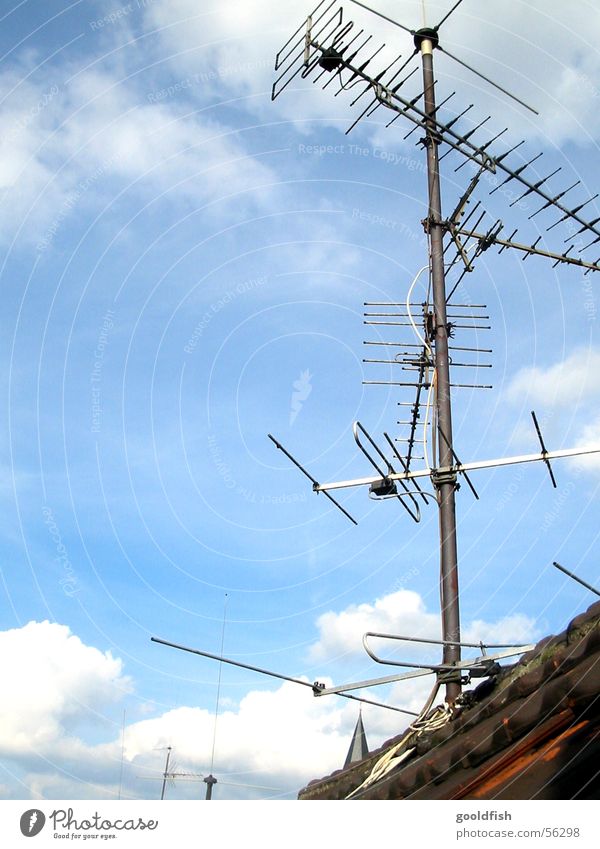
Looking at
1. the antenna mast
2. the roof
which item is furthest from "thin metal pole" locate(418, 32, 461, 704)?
the roof

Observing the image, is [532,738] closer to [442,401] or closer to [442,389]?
[442,401]

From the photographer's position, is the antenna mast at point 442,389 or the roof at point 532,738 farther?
the antenna mast at point 442,389

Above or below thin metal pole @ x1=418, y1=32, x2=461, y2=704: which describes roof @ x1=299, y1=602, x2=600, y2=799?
below

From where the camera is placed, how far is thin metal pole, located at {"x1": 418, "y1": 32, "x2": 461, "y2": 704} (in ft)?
31.9

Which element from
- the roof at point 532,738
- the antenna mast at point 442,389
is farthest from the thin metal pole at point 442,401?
the roof at point 532,738

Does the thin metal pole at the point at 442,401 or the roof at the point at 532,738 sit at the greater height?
the thin metal pole at the point at 442,401

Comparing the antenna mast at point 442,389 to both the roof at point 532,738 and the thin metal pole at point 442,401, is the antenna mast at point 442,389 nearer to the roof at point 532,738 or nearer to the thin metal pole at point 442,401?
the thin metal pole at point 442,401

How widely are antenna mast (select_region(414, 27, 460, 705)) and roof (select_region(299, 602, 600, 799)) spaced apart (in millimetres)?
1782

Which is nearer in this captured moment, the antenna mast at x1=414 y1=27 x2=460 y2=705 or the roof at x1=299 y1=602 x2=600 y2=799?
the roof at x1=299 y1=602 x2=600 y2=799

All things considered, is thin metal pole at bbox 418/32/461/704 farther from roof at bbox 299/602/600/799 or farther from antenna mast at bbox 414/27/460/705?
roof at bbox 299/602/600/799

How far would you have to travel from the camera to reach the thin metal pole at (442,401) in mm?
9727

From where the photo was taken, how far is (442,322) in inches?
473
